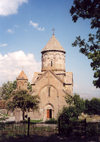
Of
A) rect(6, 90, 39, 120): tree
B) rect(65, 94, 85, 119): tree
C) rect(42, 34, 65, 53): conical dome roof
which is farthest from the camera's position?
rect(42, 34, 65, 53): conical dome roof

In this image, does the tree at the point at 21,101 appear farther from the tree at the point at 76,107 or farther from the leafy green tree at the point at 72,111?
the leafy green tree at the point at 72,111

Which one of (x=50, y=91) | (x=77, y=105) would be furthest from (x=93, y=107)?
(x=77, y=105)

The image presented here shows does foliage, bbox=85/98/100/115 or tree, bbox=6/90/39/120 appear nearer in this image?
tree, bbox=6/90/39/120

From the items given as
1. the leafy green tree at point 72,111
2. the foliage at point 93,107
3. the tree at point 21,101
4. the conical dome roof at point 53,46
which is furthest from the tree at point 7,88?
the leafy green tree at point 72,111

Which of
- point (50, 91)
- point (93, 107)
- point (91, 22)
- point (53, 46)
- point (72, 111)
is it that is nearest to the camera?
point (91, 22)

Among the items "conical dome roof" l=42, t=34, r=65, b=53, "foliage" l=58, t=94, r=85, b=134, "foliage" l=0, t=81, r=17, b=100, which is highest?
"conical dome roof" l=42, t=34, r=65, b=53

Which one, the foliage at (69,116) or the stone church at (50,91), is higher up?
the stone church at (50,91)

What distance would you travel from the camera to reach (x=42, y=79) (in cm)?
3094

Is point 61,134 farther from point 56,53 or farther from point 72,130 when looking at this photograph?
point 56,53

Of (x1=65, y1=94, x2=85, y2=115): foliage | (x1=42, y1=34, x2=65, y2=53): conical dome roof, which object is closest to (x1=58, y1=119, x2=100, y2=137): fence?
(x1=65, y1=94, x2=85, y2=115): foliage

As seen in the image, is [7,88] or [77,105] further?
[7,88]

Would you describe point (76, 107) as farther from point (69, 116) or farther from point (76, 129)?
point (76, 129)

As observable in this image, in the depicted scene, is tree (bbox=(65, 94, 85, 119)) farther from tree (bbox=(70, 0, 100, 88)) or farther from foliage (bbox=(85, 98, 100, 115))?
foliage (bbox=(85, 98, 100, 115))

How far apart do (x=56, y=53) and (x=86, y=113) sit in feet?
53.6
